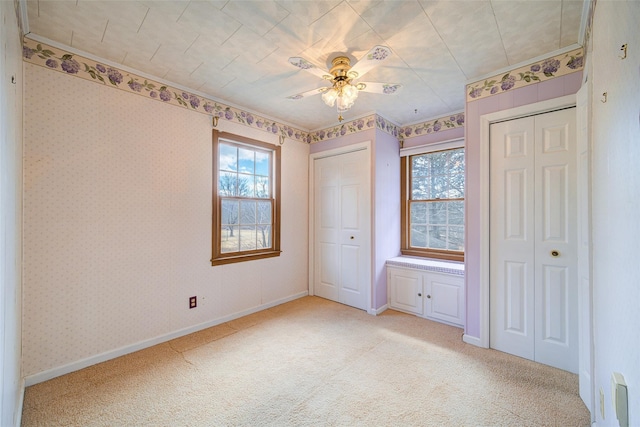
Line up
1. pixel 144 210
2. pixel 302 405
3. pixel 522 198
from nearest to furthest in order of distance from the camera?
pixel 302 405 < pixel 522 198 < pixel 144 210

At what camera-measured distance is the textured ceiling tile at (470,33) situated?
1671 millimetres

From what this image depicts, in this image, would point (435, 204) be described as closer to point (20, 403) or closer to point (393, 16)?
point (393, 16)

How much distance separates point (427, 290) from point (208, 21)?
3.40 metres

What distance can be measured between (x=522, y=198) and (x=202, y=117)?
3324 mm

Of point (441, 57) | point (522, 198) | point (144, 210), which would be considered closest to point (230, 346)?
point (144, 210)

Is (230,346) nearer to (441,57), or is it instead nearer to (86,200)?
(86,200)

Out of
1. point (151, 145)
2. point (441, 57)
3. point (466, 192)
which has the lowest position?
point (466, 192)

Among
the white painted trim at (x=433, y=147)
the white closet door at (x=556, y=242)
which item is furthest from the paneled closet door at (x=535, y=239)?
the white painted trim at (x=433, y=147)

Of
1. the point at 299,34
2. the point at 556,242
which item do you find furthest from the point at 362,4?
the point at 556,242

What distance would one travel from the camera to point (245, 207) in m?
3.41

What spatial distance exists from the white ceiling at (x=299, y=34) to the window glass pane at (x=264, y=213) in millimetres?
1518

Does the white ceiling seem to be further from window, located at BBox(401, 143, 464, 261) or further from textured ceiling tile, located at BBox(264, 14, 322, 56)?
window, located at BBox(401, 143, 464, 261)

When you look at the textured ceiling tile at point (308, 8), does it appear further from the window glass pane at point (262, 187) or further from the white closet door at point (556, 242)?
the window glass pane at point (262, 187)

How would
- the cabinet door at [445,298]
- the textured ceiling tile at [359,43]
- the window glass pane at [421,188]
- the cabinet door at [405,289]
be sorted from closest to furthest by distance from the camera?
the textured ceiling tile at [359,43] → the cabinet door at [445,298] → the cabinet door at [405,289] → the window glass pane at [421,188]
